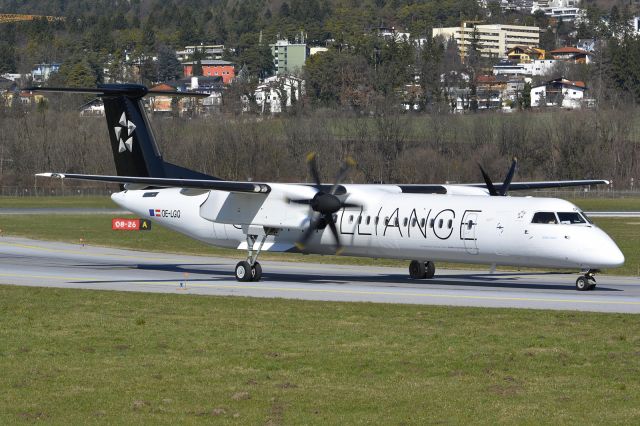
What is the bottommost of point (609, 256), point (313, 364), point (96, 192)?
point (96, 192)

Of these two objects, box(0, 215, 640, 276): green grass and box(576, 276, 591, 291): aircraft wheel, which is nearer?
box(576, 276, 591, 291): aircraft wheel

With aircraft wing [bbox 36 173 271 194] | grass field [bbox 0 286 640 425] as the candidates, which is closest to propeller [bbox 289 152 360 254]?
aircraft wing [bbox 36 173 271 194]

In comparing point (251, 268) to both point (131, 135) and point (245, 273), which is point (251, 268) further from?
point (131, 135)

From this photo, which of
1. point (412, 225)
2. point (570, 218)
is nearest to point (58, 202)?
point (412, 225)

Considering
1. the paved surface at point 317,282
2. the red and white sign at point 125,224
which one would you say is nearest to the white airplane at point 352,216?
the paved surface at point 317,282

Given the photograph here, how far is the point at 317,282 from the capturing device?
116ft

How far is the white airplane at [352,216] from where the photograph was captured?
3103 centimetres

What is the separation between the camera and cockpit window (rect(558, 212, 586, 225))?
30.9m

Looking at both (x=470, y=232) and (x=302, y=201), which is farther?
(x=302, y=201)

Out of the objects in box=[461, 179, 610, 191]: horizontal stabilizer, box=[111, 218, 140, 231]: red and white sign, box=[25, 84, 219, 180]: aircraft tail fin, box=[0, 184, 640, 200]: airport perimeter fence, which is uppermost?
box=[25, 84, 219, 180]: aircraft tail fin

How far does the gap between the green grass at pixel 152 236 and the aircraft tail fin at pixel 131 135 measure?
873cm

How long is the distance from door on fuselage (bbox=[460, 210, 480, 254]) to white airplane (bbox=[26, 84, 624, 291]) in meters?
0.03

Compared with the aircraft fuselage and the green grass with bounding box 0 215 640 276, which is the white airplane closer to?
the aircraft fuselage

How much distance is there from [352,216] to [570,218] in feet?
23.2
